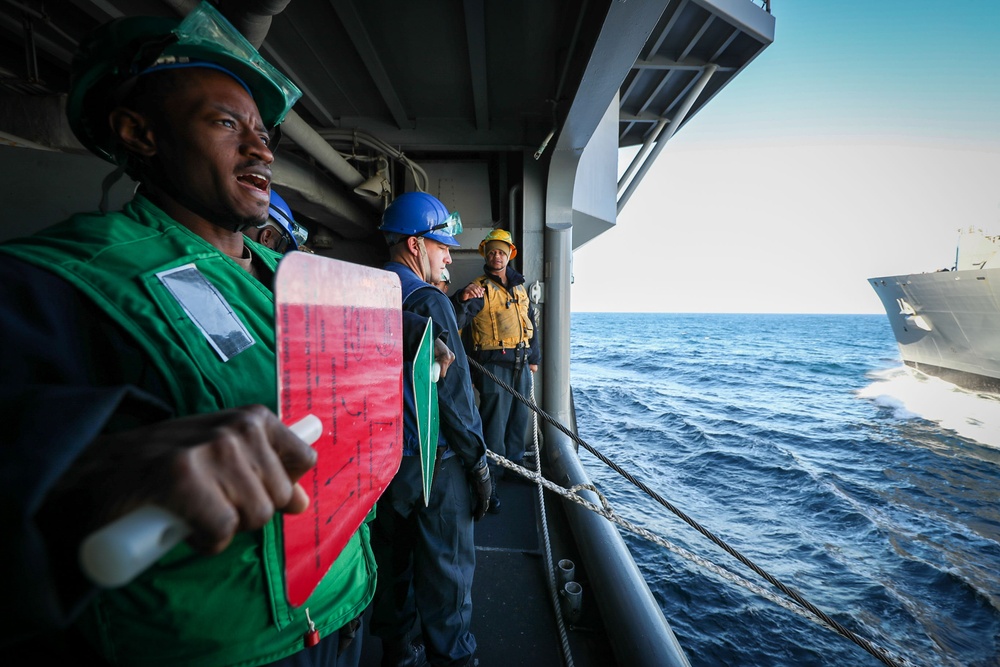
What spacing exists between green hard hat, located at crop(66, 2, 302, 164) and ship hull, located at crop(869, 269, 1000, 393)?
24755mm

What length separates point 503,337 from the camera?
15.3 feet

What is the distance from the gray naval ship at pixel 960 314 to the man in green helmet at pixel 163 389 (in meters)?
24.8

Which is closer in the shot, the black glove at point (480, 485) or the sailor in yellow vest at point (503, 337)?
the black glove at point (480, 485)

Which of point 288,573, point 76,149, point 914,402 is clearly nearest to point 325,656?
point 288,573

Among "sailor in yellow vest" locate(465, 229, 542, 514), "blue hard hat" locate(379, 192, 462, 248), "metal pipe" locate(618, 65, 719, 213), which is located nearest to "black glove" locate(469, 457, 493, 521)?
"blue hard hat" locate(379, 192, 462, 248)

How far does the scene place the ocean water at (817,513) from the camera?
15.1ft

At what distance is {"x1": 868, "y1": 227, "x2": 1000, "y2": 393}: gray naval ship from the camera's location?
667 inches

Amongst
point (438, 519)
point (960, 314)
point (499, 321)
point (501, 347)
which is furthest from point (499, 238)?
point (960, 314)

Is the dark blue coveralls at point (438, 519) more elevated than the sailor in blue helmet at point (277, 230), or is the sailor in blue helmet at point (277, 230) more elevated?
the sailor in blue helmet at point (277, 230)

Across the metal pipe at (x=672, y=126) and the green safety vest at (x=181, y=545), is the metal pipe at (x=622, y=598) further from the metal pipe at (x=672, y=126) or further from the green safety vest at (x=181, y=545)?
the metal pipe at (x=672, y=126)

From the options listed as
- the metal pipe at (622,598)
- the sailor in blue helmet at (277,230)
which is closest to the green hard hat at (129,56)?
the sailor in blue helmet at (277,230)

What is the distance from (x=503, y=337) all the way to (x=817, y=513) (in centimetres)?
702

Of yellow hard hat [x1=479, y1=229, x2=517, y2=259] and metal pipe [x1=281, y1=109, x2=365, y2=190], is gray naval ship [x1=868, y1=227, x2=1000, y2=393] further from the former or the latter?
metal pipe [x1=281, y1=109, x2=365, y2=190]

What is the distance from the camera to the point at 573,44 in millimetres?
2795
